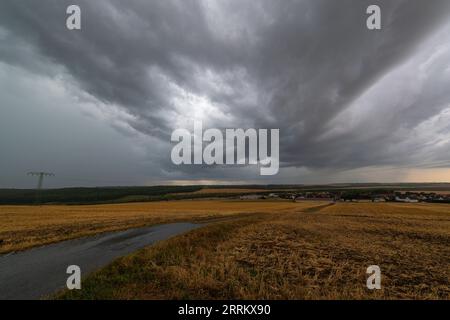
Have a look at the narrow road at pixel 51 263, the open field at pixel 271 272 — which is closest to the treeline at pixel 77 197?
the narrow road at pixel 51 263

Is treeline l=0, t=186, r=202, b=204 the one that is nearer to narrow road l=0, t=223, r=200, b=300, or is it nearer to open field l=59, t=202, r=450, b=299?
narrow road l=0, t=223, r=200, b=300

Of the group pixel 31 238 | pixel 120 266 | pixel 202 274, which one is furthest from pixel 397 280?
pixel 31 238

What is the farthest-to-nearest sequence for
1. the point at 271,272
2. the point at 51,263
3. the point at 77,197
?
the point at 77,197 → the point at 51,263 → the point at 271,272

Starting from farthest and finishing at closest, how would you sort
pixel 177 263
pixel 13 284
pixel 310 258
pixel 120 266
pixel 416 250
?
1. pixel 416 250
2. pixel 310 258
3. pixel 177 263
4. pixel 120 266
5. pixel 13 284

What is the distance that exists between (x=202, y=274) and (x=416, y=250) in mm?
17245

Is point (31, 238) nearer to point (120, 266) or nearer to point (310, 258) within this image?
point (120, 266)

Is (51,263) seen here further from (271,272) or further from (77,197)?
(77,197)

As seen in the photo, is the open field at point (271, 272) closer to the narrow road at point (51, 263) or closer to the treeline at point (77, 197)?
the narrow road at point (51, 263)

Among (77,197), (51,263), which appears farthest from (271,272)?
(77,197)

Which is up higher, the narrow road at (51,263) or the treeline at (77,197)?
the narrow road at (51,263)

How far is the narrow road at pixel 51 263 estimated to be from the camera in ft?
29.1

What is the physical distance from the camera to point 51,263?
1226cm
